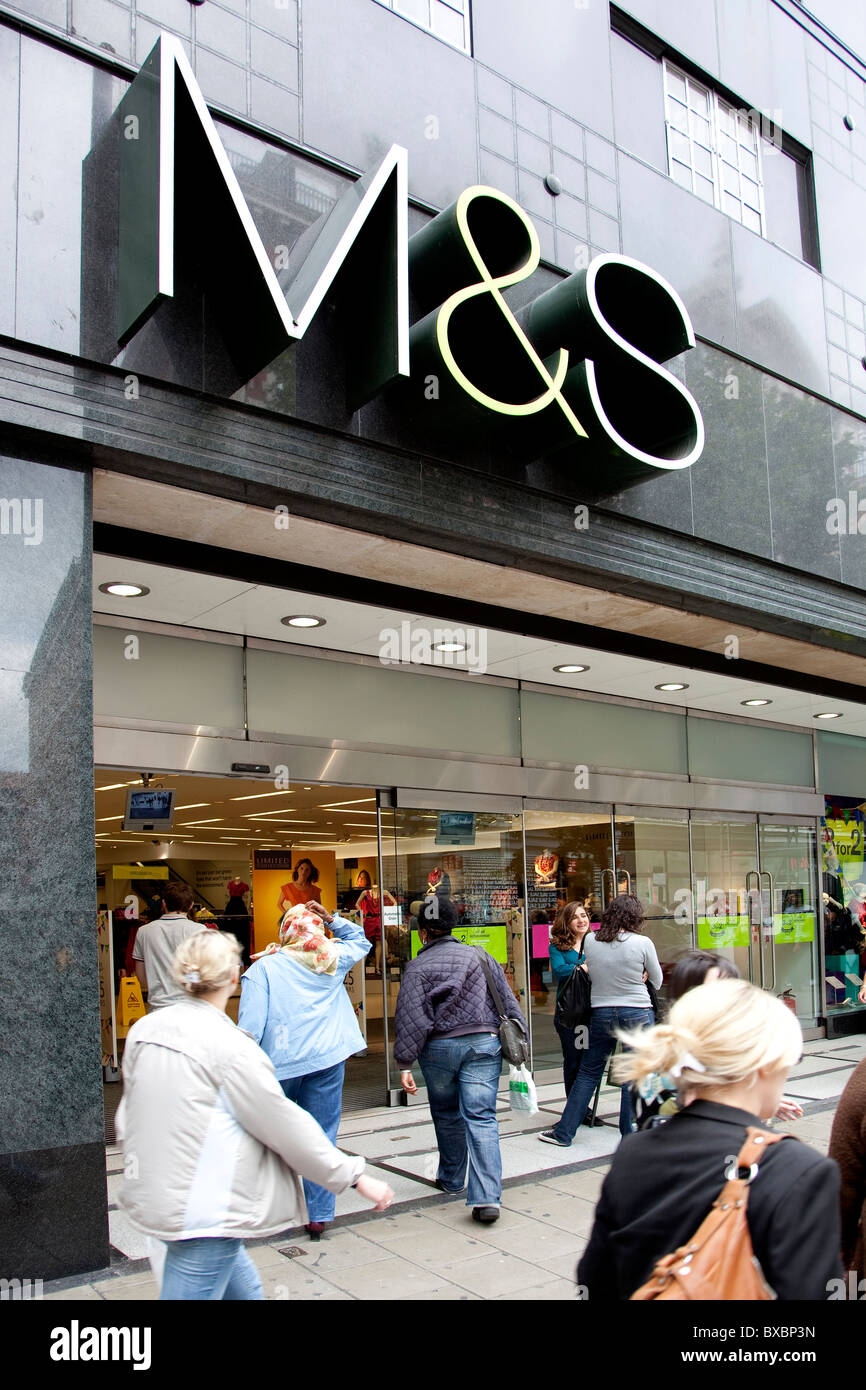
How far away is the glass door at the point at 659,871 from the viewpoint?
11.5 meters

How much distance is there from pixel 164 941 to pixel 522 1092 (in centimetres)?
282

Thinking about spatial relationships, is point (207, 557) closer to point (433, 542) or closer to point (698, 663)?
point (433, 542)

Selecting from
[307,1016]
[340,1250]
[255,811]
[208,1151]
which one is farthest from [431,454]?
[255,811]

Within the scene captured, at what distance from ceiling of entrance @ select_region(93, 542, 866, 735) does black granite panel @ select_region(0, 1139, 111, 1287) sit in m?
3.47

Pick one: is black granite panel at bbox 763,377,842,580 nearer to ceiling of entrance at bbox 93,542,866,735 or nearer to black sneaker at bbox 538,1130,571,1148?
ceiling of entrance at bbox 93,542,866,735

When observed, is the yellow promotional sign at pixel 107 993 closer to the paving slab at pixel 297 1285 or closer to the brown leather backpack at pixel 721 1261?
the paving slab at pixel 297 1285

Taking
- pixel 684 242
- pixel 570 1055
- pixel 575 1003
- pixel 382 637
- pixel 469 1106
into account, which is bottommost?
pixel 570 1055

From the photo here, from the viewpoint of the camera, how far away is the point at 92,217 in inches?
223

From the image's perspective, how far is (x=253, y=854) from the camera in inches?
708

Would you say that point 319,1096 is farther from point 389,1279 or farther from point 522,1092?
point 522,1092

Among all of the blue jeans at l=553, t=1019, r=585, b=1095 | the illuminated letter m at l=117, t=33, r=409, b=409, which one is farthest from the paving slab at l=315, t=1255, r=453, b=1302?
the illuminated letter m at l=117, t=33, r=409, b=409
